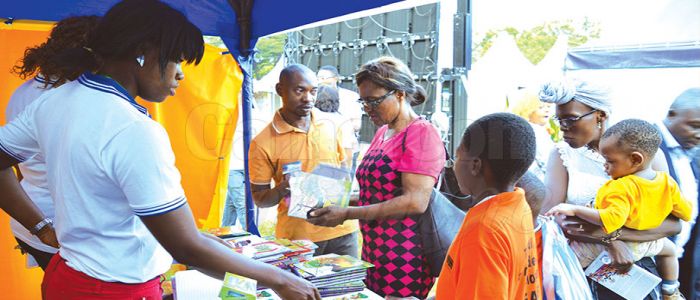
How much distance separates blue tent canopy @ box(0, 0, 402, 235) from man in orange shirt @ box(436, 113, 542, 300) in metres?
1.27

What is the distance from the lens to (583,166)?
2023mm

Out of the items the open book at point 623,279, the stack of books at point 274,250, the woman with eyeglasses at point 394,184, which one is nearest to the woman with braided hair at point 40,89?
the stack of books at point 274,250

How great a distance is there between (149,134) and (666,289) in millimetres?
2052

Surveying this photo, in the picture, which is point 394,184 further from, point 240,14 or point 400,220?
point 240,14

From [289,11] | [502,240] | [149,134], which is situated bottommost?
[502,240]

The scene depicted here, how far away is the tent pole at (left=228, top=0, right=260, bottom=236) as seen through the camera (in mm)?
3047

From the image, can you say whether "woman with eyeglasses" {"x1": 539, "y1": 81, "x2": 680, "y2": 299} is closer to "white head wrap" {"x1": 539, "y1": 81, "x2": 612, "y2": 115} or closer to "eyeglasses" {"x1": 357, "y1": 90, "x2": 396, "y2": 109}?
"white head wrap" {"x1": 539, "y1": 81, "x2": 612, "y2": 115}

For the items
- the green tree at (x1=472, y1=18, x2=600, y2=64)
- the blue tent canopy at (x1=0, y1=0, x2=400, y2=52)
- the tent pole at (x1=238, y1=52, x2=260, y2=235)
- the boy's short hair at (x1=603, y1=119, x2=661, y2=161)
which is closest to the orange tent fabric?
the tent pole at (x1=238, y1=52, x2=260, y2=235)

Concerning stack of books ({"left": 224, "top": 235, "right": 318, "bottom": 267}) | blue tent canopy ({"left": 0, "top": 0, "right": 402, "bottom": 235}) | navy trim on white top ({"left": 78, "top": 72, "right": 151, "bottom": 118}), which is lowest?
stack of books ({"left": 224, "top": 235, "right": 318, "bottom": 267})

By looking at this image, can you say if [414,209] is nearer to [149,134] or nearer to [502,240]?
[502,240]

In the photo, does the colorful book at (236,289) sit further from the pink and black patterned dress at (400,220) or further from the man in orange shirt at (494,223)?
the pink and black patterned dress at (400,220)

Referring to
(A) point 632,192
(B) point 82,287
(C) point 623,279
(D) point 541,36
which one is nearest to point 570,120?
(A) point 632,192

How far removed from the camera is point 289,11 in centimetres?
282

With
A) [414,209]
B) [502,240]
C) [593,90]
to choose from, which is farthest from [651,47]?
[502,240]
